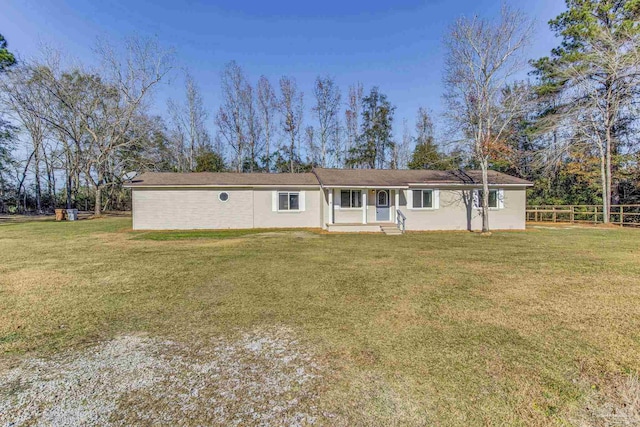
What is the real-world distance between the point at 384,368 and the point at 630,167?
26347 millimetres

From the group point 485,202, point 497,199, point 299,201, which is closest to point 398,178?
point 485,202

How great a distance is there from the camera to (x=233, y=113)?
103ft

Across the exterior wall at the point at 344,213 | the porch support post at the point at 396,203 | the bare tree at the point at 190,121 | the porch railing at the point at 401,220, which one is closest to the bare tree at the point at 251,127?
the bare tree at the point at 190,121

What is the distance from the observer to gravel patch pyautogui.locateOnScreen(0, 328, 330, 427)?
87.3 inches

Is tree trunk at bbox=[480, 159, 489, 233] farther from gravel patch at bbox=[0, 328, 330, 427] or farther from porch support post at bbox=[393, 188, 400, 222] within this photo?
gravel patch at bbox=[0, 328, 330, 427]

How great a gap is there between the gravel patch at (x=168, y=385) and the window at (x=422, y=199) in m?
Answer: 14.1

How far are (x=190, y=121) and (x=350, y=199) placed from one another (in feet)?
77.4

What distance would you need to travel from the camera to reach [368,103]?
3186 centimetres

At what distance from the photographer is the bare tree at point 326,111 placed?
30.8 metres

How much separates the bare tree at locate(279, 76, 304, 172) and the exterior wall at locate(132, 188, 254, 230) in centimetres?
1559

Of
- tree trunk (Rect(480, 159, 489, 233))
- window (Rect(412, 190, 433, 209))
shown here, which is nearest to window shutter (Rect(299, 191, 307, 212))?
window (Rect(412, 190, 433, 209))

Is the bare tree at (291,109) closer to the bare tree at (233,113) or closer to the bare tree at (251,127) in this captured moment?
the bare tree at (251,127)

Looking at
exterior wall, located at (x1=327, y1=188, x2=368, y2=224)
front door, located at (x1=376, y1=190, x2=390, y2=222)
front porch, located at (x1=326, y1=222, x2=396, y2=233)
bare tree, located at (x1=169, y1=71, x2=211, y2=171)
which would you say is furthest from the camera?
bare tree, located at (x1=169, y1=71, x2=211, y2=171)

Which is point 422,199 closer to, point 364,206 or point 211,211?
point 364,206
